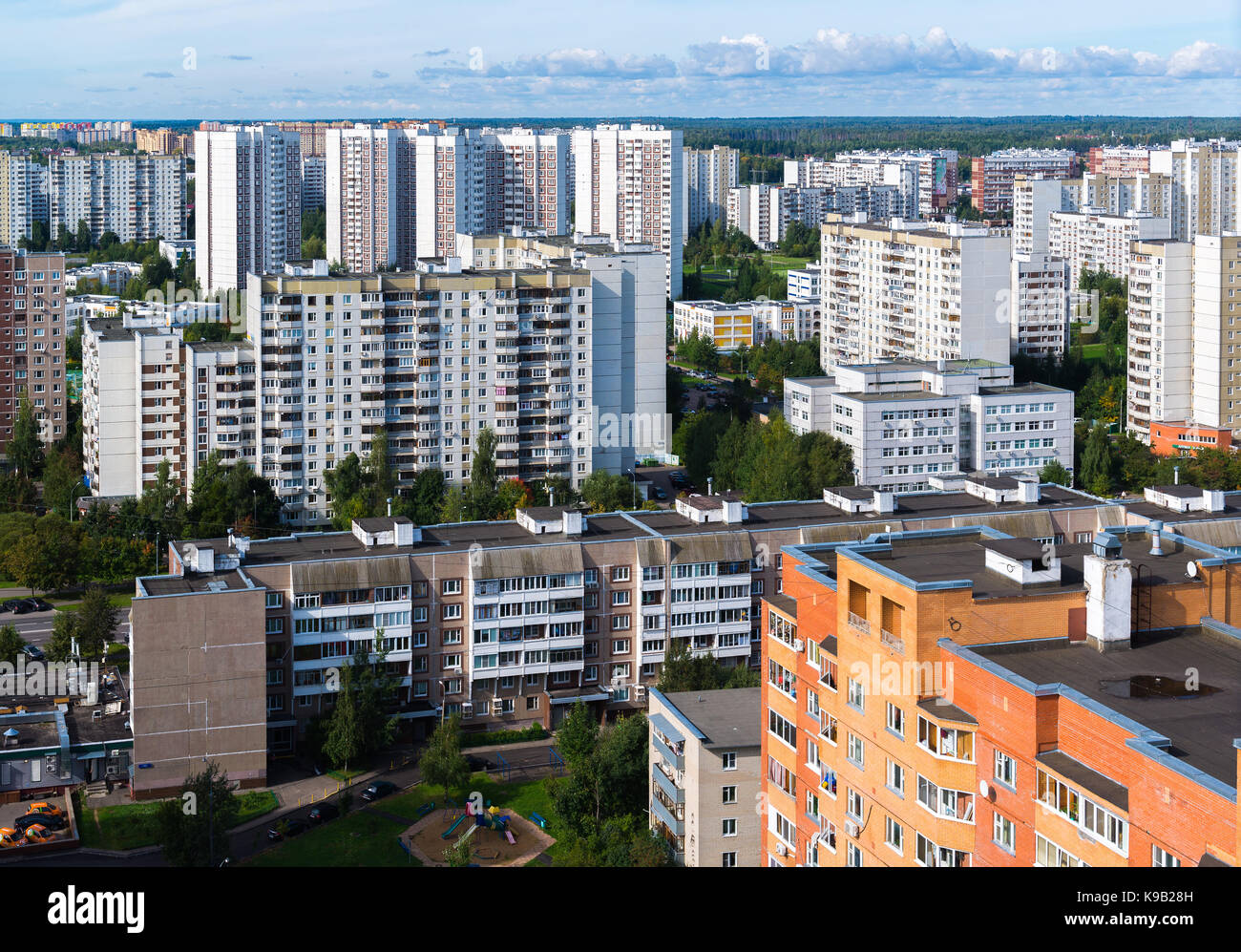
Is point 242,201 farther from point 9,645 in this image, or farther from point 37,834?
point 37,834

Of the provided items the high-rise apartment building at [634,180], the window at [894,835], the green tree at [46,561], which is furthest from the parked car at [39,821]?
the high-rise apartment building at [634,180]

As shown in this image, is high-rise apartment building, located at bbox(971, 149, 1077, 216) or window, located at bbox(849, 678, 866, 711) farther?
high-rise apartment building, located at bbox(971, 149, 1077, 216)

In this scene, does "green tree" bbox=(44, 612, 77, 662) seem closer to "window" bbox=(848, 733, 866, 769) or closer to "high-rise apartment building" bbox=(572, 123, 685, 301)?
"window" bbox=(848, 733, 866, 769)

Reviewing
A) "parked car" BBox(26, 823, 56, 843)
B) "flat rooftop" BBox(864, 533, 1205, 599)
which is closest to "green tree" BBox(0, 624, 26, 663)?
"parked car" BBox(26, 823, 56, 843)

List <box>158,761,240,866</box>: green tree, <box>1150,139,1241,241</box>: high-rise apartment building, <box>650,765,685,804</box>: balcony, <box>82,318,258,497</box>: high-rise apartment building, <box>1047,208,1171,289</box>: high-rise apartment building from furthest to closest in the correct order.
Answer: <box>1150,139,1241,241</box>: high-rise apartment building, <box>1047,208,1171,289</box>: high-rise apartment building, <box>82,318,258,497</box>: high-rise apartment building, <box>158,761,240,866</box>: green tree, <box>650,765,685,804</box>: balcony

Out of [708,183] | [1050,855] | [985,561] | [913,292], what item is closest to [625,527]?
[985,561]

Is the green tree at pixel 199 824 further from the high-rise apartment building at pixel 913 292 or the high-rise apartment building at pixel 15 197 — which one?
the high-rise apartment building at pixel 15 197
